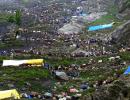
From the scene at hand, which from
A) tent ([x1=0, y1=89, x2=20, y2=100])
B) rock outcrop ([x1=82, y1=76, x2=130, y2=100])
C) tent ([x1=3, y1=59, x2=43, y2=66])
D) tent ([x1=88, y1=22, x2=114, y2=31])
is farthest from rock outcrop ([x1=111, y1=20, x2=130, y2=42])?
rock outcrop ([x1=82, y1=76, x2=130, y2=100])

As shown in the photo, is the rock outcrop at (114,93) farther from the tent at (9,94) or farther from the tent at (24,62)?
the tent at (24,62)

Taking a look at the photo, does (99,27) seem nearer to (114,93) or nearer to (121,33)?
(121,33)

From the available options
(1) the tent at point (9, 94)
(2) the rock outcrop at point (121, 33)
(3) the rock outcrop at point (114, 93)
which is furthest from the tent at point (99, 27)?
(3) the rock outcrop at point (114, 93)

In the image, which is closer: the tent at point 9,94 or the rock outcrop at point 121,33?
the tent at point 9,94

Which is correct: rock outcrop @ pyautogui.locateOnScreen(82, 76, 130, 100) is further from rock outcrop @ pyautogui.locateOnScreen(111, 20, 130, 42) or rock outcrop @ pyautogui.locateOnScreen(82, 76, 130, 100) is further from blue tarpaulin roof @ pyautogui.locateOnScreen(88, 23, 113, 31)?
blue tarpaulin roof @ pyautogui.locateOnScreen(88, 23, 113, 31)

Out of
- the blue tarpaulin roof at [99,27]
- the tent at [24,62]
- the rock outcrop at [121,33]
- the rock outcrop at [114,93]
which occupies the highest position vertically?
the rock outcrop at [114,93]

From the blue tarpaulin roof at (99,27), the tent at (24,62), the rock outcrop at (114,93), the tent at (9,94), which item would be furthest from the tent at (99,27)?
the rock outcrop at (114,93)

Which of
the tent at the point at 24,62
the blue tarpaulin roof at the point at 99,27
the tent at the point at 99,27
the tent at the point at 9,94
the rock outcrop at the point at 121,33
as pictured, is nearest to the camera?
the tent at the point at 9,94

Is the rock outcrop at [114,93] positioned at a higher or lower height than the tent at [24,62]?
higher

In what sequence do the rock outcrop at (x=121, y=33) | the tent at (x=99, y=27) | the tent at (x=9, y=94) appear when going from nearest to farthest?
the tent at (x=9, y=94) → the rock outcrop at (x=121, y=33) → the tent at (x=99, y=27)

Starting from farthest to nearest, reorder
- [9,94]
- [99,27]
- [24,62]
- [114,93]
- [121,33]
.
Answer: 1. [99,27]
2. [121,33]
3. [24,62]
4. [9,94]
5. [114,93]

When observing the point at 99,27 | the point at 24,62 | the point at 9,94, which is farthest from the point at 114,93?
the point at 99,27

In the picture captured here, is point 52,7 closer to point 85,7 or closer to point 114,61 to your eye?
point 85,7

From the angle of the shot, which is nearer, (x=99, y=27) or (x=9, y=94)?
(x=9, y=94)
